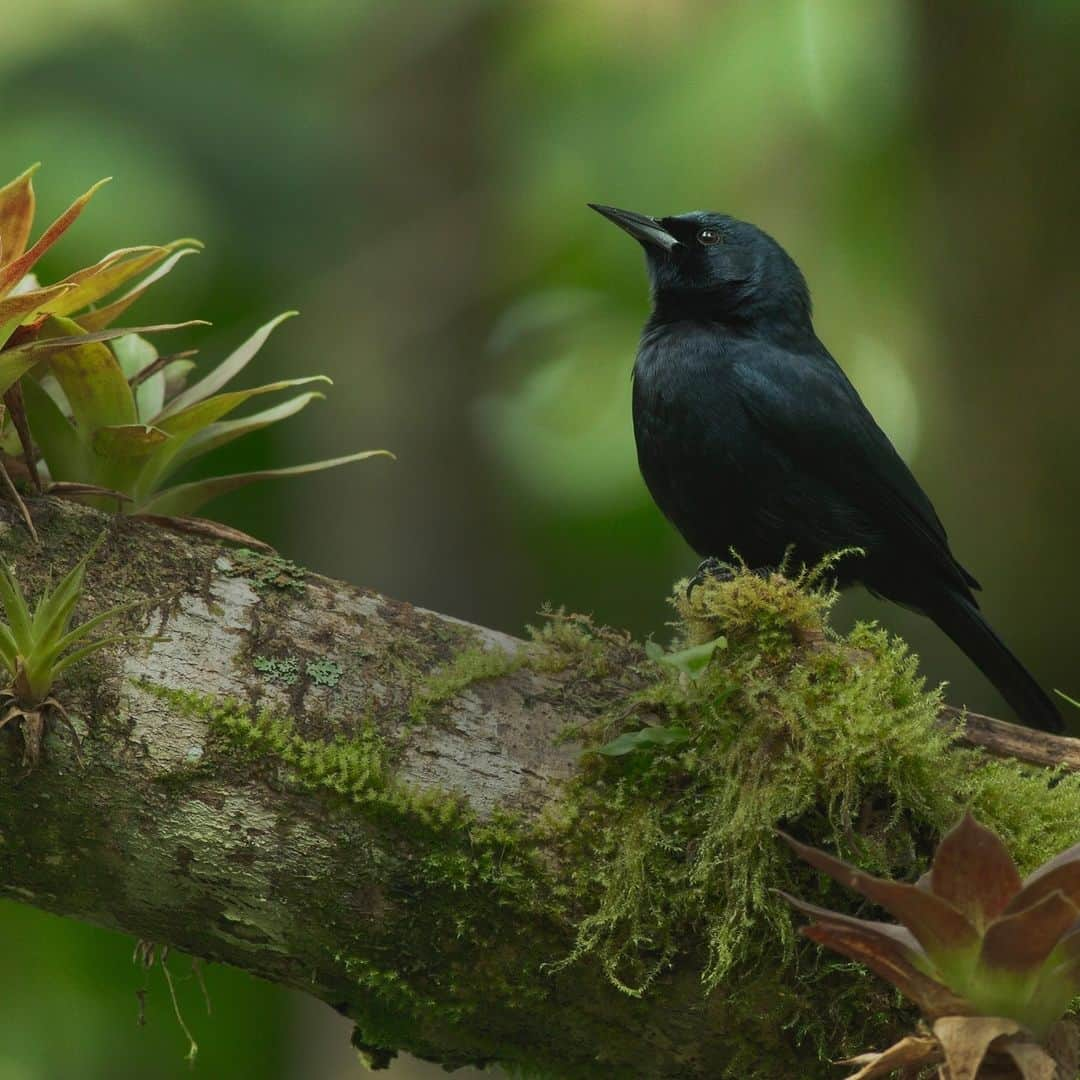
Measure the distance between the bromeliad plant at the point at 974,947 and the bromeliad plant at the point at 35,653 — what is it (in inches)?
41.0

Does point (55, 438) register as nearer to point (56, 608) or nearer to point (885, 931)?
point (56, 608)

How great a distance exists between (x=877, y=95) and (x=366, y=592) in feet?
12.7

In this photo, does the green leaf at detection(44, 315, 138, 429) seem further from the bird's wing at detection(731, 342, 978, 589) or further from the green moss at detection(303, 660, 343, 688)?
the bird's wing at detection(731, 342, 978, 589)

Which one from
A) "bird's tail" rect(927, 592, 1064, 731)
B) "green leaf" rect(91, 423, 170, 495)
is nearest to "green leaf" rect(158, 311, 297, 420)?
"green leaf" rect(91, 423, 170, 495)

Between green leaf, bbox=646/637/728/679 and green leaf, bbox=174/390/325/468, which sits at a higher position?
green leaf, bbox=174/390/325/468

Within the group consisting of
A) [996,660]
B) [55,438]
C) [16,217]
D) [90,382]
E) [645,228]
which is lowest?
[996,660]

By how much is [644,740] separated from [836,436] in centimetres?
174

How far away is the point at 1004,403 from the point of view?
210 inches

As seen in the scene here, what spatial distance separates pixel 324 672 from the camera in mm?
2203

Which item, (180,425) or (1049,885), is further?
(180,425)

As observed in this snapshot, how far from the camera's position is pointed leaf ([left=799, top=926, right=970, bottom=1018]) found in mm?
1665

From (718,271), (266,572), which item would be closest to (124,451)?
(266,572)

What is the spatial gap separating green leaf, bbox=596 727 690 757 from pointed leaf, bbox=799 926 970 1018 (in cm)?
52

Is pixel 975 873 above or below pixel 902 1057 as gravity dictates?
above
